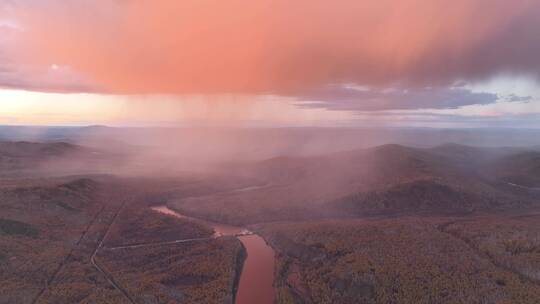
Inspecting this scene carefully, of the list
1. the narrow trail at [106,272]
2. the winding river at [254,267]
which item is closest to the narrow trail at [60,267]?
the narrow trail at [106,272]

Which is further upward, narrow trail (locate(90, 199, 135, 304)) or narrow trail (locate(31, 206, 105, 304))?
narrow trail (locate(31, 206, 105, 304))

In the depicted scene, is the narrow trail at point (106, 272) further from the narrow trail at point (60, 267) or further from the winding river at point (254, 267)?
the winding river at point (254, 267)

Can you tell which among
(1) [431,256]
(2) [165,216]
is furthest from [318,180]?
(1) [431,256]

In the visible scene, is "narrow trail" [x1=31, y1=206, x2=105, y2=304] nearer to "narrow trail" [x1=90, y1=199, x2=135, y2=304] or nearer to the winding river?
"narrow trail" [x1=90, y1=199, x2=135, y2=304]

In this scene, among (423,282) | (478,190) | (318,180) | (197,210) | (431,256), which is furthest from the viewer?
(318,180)

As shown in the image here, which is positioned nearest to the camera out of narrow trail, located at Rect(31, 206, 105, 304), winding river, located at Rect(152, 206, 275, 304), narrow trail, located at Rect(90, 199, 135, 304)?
narrow trail, located at Rect(31, 206, 105, 304)

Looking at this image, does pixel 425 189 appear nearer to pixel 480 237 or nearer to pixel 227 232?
pixel 480 237

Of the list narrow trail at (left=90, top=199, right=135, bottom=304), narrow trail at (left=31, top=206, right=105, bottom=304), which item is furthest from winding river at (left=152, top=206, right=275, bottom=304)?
narrow trail at (left=31, top=206, right=105, bottom=304)

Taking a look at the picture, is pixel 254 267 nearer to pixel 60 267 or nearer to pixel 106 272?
pixel 106 272
